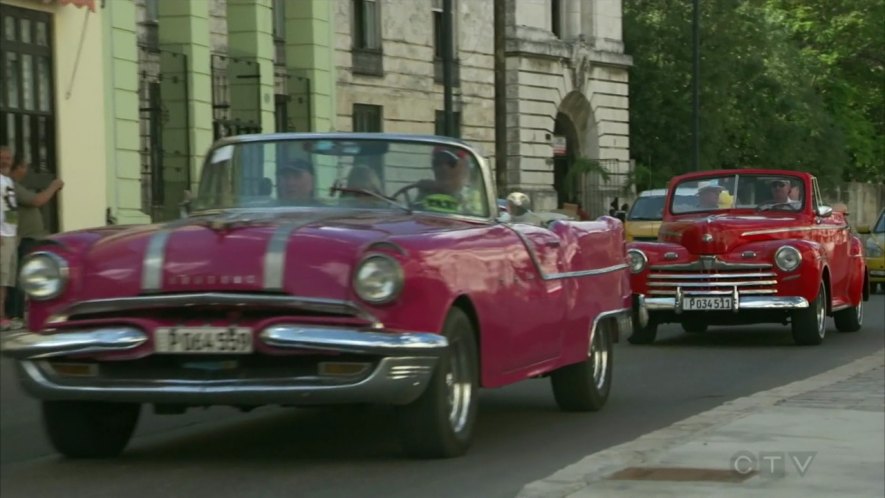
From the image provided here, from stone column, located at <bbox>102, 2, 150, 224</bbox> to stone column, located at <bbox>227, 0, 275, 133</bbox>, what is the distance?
173 inches

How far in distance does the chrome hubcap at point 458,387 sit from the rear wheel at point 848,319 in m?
11.7

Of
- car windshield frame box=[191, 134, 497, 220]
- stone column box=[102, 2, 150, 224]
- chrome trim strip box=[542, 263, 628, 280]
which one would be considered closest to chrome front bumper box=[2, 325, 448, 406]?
car windshield frame box=[191, 134, 497, 220]

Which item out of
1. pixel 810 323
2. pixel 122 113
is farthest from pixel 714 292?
pixel 122 113

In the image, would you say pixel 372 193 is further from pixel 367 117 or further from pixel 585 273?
pixel 367 117

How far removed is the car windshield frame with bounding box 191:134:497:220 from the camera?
10.6 metres

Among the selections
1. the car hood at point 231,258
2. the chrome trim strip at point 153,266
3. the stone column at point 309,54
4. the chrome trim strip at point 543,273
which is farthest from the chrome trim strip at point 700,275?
the stone column at point 309,54

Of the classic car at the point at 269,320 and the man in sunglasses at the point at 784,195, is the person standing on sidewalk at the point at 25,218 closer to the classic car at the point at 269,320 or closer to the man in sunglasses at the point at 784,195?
the man in sunglasses at the point at 784,195

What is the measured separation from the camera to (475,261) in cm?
999

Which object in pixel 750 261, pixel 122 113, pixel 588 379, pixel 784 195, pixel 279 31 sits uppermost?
pixel 279 31

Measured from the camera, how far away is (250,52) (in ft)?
109

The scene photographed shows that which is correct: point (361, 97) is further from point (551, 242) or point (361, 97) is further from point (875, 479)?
point (875, 479)

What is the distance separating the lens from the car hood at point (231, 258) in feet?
29.9

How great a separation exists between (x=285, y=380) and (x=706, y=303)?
10.2m

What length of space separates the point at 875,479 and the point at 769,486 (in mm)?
579
